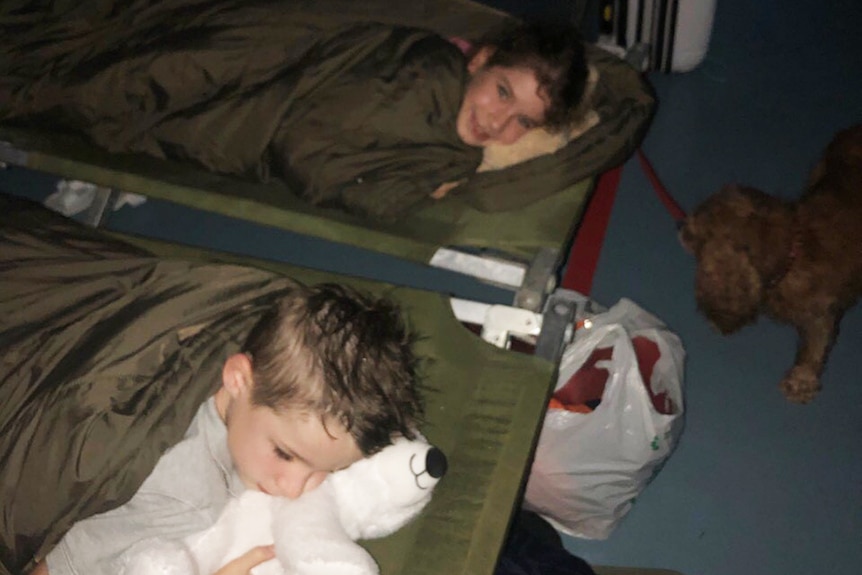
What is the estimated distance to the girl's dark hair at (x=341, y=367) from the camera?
0.82m

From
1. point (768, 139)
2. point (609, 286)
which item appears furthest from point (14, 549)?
point (768, 139)

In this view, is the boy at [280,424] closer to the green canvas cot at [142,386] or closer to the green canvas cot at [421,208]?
the green canvas cot at [142,386]

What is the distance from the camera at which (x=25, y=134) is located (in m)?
1.32

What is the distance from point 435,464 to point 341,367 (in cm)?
18

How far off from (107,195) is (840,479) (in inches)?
55.1

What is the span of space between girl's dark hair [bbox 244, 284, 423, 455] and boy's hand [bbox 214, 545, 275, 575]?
163mm

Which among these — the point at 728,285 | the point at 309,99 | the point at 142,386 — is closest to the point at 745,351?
the point at 728,285

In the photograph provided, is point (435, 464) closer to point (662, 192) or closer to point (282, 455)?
point (282, 455)

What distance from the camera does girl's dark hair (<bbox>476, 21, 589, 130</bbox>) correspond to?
1.28 meters

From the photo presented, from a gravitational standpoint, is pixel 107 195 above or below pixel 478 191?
below

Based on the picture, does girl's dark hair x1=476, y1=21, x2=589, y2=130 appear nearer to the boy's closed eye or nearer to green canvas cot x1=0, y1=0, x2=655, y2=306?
green canvas cot x1=0, y1=0, x2=655, y2=306

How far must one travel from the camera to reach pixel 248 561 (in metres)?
0.86

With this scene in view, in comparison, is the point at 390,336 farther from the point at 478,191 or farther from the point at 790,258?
the point at 790,258

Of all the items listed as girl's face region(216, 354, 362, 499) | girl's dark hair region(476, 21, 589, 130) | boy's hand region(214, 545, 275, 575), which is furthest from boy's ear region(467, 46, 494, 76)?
boy's hand region(214, 545, 275, 575)
